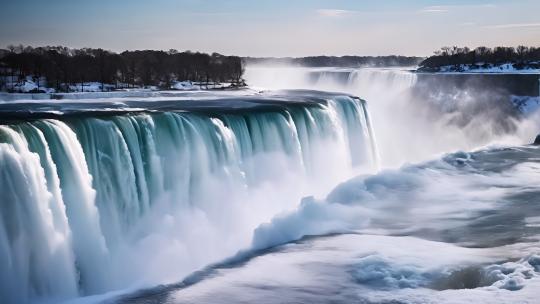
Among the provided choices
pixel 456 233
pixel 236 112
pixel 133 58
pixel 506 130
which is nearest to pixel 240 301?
pixel 456 233

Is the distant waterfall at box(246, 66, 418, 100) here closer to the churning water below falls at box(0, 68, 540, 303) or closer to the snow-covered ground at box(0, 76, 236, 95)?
the snow-covered ground at box(0, 76, 236, 95)

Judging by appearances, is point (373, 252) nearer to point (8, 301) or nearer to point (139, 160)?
point (139, 160)

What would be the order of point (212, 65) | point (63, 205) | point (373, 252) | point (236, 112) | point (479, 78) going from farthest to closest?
point (212, 65) → point (479, 78) → point (236, 112) → point (373, 252) → point (63, 205)

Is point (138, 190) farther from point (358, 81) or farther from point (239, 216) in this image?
point (358, 81)

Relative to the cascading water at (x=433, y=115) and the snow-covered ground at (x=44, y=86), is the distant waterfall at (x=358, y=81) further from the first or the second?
the snow-covered ground at (x=44, y=86)

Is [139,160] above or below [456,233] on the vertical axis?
above

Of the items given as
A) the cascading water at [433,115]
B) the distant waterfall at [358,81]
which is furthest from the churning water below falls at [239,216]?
the distant waterfall at [358,81]

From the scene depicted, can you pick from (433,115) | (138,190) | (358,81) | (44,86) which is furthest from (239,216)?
(358,81)
